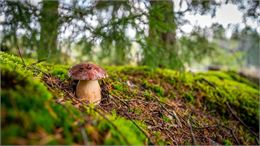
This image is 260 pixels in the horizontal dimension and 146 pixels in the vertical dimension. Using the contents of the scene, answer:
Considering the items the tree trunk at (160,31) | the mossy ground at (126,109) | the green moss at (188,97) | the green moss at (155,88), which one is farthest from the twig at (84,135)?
the tree trunk at (160,31)

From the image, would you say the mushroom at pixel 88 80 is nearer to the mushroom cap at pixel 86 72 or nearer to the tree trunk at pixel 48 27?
the mushroom cap at pixel 86 72

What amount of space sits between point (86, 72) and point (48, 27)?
227 cm

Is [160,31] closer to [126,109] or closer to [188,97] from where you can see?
[188,97]

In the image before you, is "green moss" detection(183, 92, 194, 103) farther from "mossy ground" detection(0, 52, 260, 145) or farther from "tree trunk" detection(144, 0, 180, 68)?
"tree trunk" detection(144, 0, 180, 68)

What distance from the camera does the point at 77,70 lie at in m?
2.57

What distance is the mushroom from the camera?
99.1 inches

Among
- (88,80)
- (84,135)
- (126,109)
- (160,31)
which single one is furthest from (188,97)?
(84,135)

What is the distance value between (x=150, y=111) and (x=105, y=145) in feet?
4.69

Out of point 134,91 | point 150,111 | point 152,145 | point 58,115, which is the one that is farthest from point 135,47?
point 58,115

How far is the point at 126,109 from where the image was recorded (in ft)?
8.72

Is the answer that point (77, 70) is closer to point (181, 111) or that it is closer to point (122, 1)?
point (181, 111)

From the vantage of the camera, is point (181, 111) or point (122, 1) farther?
point (122, 1)

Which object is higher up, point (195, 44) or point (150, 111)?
point (195, 44)

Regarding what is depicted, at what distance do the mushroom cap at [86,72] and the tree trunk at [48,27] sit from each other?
176cm
